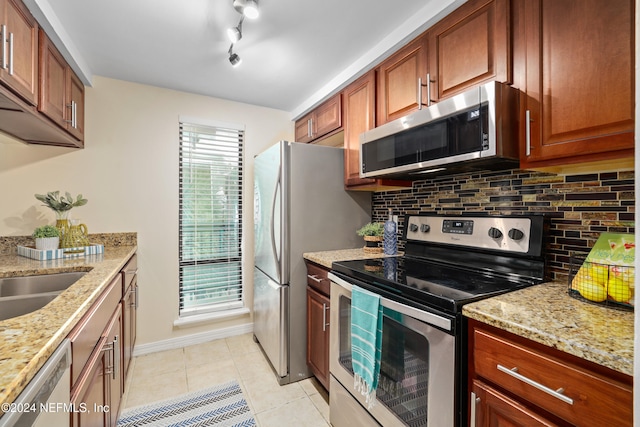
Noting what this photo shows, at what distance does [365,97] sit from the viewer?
2068 millimetres

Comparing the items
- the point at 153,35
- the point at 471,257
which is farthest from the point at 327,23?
the point at 471,257

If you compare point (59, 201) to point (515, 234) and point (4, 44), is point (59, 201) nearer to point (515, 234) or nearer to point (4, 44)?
point (4, 44)

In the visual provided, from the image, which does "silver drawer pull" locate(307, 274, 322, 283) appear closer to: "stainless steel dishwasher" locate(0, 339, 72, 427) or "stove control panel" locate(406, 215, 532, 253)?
"stove control panel" locate(406, 215, 532, 253)

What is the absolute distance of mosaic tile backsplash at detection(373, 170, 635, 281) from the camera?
46.3 inches

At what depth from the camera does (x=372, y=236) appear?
216 centimetres

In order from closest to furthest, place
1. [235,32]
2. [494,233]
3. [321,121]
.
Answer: [494,233] < [235,32] < [321,121]

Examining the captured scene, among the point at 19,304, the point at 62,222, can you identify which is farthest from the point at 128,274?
the point at 19,304

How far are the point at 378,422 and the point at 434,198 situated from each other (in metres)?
1.33

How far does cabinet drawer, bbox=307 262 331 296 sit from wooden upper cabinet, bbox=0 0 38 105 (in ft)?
5.94

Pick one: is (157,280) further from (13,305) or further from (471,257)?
(471,257)

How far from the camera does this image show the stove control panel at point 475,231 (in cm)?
140

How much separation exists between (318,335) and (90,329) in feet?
4.25

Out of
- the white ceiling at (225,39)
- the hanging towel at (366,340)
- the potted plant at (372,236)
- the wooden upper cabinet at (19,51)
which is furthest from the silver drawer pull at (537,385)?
the wooden upper cabinet at (19,51)

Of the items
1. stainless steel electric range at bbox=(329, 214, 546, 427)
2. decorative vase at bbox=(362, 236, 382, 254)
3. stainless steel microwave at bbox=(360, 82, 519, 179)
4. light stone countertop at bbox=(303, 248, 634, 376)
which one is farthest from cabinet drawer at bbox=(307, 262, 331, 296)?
light stone countertop at bbox=(303, 248, 634, 376)
